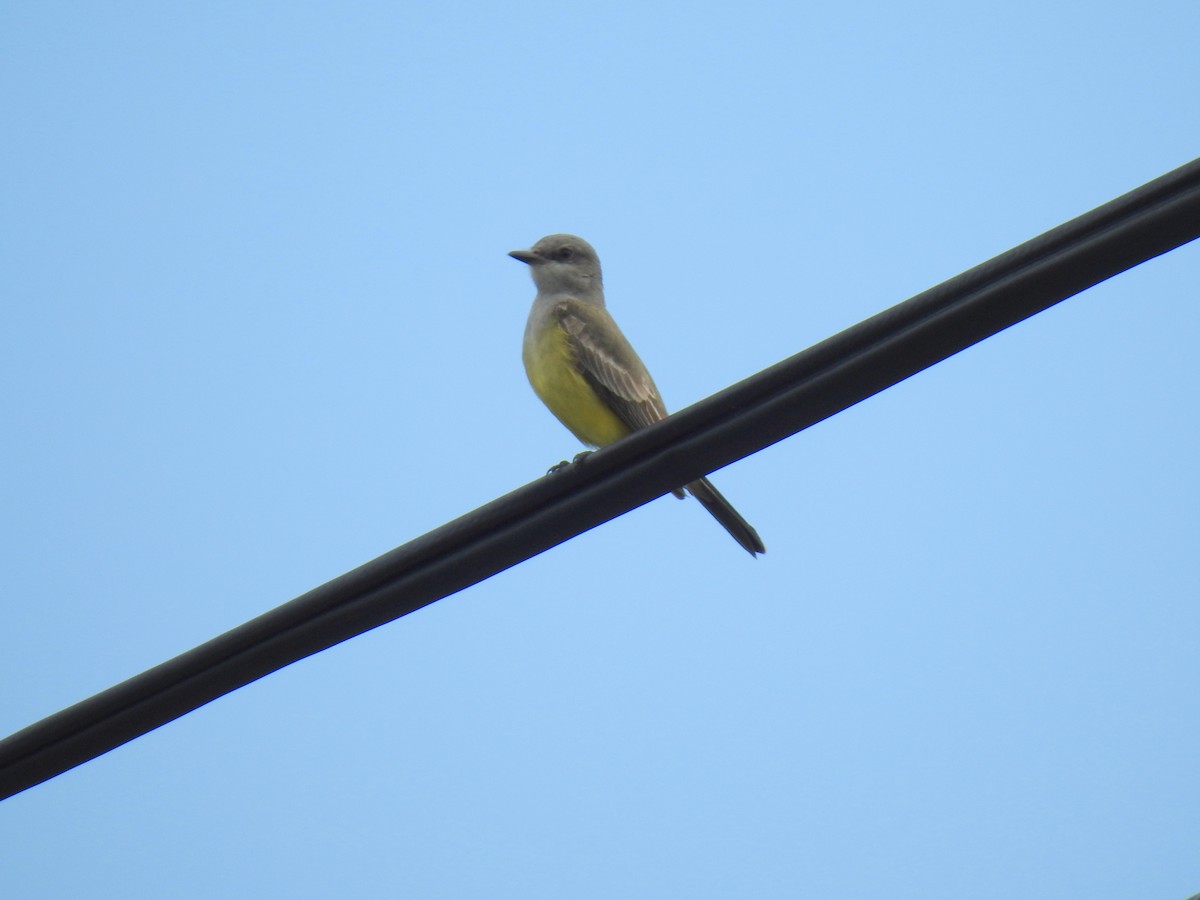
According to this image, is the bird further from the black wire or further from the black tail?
the black wire

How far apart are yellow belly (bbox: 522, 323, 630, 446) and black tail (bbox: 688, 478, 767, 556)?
899 mm

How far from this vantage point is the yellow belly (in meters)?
6.55

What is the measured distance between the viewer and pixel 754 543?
5.73 m

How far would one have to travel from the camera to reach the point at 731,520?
226 inches

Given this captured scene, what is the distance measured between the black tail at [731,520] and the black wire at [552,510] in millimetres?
2269

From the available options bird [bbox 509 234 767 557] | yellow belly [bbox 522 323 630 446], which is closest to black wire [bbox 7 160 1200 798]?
bird [bbox 509 234 767 557]

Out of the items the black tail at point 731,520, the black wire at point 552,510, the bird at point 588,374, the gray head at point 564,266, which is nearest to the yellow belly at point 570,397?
the bird at point 588,374

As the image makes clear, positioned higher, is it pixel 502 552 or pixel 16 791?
pixel 502 552

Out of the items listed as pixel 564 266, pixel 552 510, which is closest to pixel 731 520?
pixel 552 510

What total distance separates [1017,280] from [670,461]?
94 centimetres

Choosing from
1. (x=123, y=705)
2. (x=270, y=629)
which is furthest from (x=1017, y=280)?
(x=123, y=705)

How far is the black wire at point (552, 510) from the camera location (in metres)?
3.06

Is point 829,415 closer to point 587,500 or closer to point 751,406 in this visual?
point 751,406

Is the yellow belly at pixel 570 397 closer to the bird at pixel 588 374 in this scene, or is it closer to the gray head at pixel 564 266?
the bird at pixel 588 374
